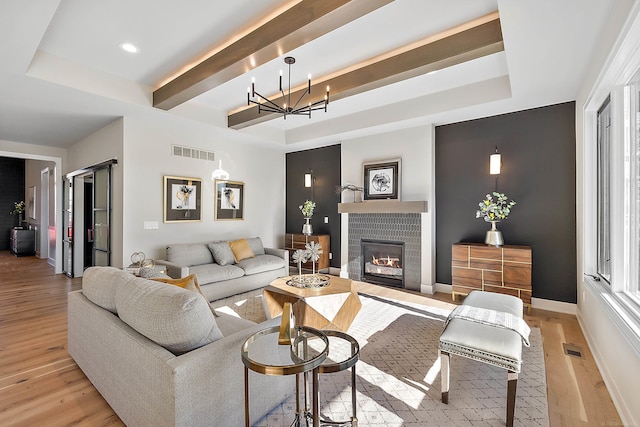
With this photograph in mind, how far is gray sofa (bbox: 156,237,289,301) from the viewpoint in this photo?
14.0 ft

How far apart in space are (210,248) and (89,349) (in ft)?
9.20

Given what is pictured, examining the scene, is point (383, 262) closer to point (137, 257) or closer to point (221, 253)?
point (221, 253)

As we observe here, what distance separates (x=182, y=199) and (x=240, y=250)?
128 cm

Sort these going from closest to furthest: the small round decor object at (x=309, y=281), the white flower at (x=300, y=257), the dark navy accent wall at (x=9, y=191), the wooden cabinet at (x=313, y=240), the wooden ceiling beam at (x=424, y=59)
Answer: the wooden ceiling beam at (x=424, y=59), the small round decor object at (x=309, y=281), the white flower at (x=300, y=257), the wooden cabinet at (x=313, y=240), the dark navy accent wall at (x=9, y=191)

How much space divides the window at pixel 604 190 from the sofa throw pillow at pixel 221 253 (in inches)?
184

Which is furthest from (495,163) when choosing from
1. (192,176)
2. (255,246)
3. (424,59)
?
(192,176)

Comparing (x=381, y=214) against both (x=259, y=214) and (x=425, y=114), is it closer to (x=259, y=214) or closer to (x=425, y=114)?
(x=425, y=114)

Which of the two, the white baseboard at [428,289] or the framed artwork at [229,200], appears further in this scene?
the framed artwork at [229,200]

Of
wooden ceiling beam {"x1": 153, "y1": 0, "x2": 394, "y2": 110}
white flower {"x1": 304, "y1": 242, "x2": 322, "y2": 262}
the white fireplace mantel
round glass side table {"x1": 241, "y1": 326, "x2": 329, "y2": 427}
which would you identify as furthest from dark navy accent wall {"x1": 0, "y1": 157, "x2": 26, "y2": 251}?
round glass side table {"x1": 241, "y1": 326, "x2": 329, "y2": 427}

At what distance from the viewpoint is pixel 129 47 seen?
3.05 meters

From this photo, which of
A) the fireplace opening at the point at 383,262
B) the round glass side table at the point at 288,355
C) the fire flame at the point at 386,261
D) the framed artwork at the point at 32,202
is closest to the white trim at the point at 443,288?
the fireplace opening at the point at 383,262

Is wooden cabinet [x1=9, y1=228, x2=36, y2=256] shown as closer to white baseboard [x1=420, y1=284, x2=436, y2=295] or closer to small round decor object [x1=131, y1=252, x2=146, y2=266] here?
small round decor object [x1=131, y1=252, x2=146, y2=266]

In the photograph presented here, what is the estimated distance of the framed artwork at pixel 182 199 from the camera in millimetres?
4854

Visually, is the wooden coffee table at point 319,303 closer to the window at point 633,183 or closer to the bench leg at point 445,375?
the bench leg at point 445,375
